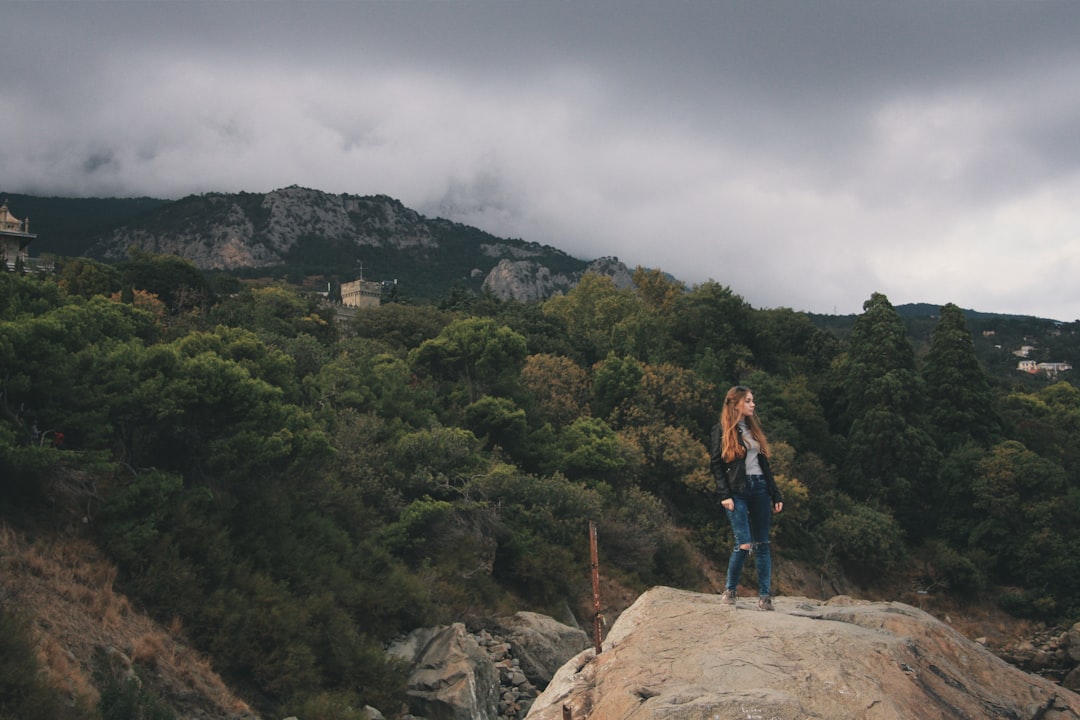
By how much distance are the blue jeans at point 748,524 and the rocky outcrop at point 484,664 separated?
10.3 metres

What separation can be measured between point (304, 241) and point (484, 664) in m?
138

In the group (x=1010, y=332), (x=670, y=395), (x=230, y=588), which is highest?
(x=1010, y=332)

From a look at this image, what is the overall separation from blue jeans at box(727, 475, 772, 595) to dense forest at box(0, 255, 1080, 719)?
9198 millimetres

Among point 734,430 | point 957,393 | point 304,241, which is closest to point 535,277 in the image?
point 304,241

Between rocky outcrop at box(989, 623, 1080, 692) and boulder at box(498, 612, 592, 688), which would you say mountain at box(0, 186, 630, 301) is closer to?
rocky outcrop at box(989, 623, 1080, 692)

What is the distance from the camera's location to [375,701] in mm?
16531

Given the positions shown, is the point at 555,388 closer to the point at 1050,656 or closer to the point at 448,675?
the point at 448,675

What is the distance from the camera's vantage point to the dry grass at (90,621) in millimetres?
12883

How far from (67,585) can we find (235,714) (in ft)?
11.8

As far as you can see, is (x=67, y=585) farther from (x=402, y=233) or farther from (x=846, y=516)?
(x=402, y=233)

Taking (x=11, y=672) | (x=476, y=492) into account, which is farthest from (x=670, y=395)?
(x=11, y=672)

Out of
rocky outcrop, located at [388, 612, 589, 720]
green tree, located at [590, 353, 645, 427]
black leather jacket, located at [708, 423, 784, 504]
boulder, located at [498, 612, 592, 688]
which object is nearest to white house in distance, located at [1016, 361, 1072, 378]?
green tree, located at [590, 353, 645, 427]

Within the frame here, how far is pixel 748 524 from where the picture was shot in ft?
27.4

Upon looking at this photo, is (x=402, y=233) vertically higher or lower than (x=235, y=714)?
higher
